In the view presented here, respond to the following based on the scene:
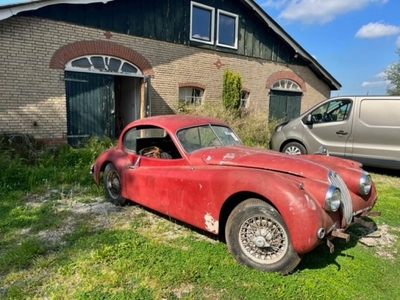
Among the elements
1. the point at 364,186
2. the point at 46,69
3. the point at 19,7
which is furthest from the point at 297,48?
the point at 364,186

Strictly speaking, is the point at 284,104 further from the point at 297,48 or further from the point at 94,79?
the point at 94,79

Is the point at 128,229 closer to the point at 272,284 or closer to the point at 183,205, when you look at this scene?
→ the point at 183,205

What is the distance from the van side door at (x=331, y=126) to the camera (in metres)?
7.36

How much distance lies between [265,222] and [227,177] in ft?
2.02

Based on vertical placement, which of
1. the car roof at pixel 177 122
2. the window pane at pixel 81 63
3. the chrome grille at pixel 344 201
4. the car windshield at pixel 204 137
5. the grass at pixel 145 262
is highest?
the window pane at pixel 81 63

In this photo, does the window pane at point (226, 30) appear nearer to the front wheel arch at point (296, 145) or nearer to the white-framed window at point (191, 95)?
the white-framed window at point (191, 95)

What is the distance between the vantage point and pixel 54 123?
848 cm

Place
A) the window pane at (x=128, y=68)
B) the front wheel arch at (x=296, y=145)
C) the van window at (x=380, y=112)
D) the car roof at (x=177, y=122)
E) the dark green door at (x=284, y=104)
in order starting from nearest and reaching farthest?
1. the car roof at (x=177, y=122)
2. the van window at (x=380, y=112)
3. the front wheel arch at (x=296, y=145)
4. the window pane at (x=128, y=68)
5. the dark green door at (x=284, y=104)

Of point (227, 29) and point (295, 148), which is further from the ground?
point (227, 29)

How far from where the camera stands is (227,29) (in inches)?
501

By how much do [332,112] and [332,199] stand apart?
18.0 ft

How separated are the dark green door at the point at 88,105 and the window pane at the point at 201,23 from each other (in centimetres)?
441

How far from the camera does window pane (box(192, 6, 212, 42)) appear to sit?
458 inches

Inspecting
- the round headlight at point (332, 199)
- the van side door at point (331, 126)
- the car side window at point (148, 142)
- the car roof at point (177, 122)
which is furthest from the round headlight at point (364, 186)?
the van side door at point (331, 126)
